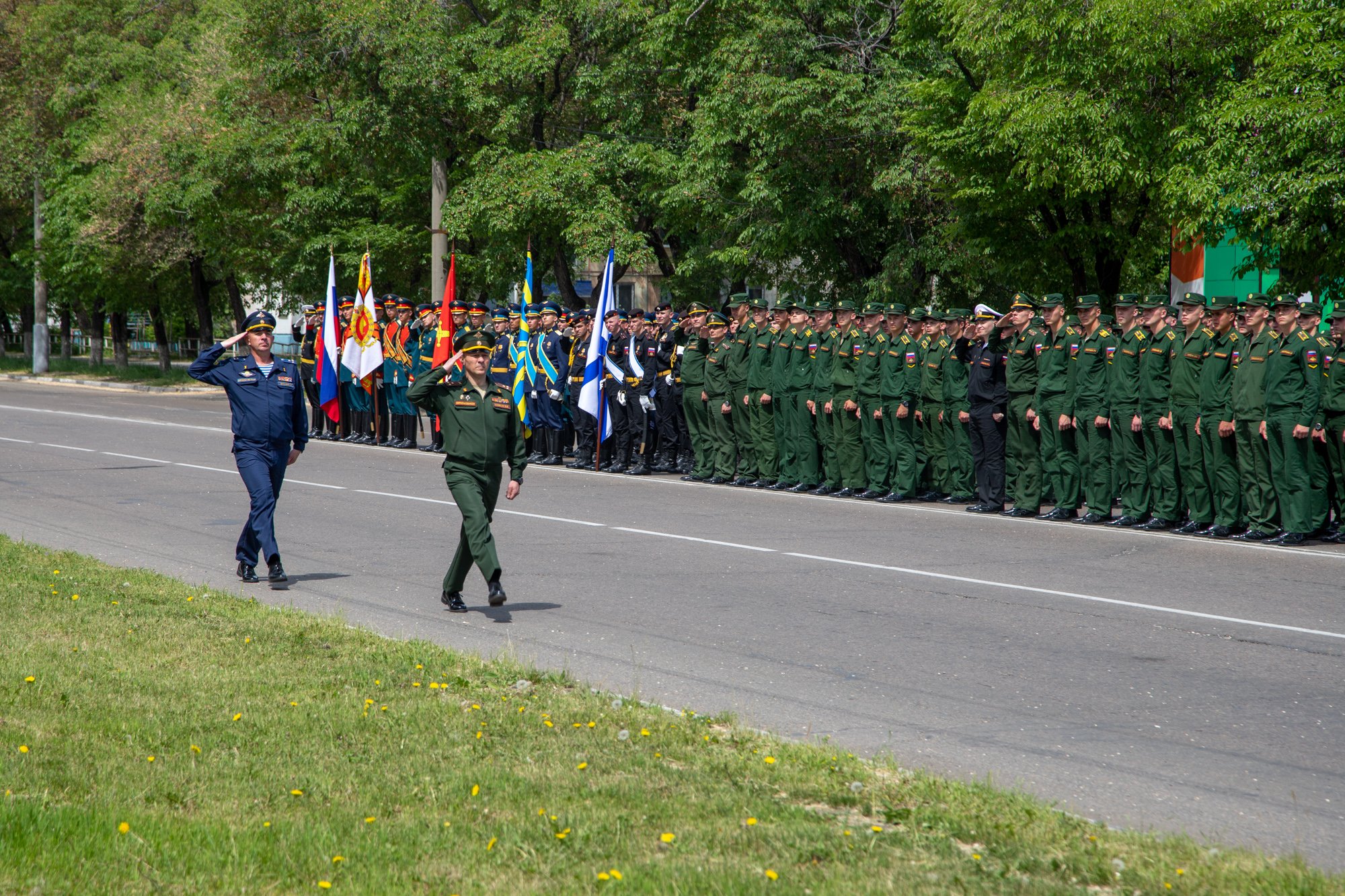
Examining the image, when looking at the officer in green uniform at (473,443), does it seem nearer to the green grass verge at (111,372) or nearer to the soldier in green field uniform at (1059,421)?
the soldier in green field uniform at (1059,421)

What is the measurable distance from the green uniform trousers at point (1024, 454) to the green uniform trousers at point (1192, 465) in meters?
1.54

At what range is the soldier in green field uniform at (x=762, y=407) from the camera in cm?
1716

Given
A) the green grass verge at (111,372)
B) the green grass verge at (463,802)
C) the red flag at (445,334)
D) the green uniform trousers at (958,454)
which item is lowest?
the green grass verge at (463,802)

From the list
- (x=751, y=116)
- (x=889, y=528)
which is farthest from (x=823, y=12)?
(x=889, y=528)

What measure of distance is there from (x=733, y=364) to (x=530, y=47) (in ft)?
39.8

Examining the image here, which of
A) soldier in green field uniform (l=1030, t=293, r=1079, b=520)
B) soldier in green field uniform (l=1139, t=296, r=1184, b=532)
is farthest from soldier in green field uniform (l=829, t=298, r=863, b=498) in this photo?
soldier in green field uniform (l=1139, t=296, r=1184, b=532)

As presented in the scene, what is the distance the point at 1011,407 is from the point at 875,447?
192cm

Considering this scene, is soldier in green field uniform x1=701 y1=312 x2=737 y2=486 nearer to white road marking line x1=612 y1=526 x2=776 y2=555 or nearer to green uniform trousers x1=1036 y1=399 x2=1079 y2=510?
green uniform trousers x1=1036 y1=399 x2=1079 y2=510

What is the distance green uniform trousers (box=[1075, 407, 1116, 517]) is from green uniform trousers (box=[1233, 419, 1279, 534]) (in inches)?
51.8

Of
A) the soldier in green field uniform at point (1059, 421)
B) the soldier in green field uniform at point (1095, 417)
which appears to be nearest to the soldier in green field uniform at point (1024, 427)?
the soldier in green field uniform at point (1059, 421)

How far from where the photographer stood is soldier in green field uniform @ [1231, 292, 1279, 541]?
12680 mm

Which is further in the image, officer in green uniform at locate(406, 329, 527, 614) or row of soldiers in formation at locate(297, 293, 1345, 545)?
row of soldiers in formation at locate(297, 293, 1345, 545)

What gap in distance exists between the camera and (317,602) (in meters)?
9.12

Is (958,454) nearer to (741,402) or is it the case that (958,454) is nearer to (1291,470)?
(741,402)
